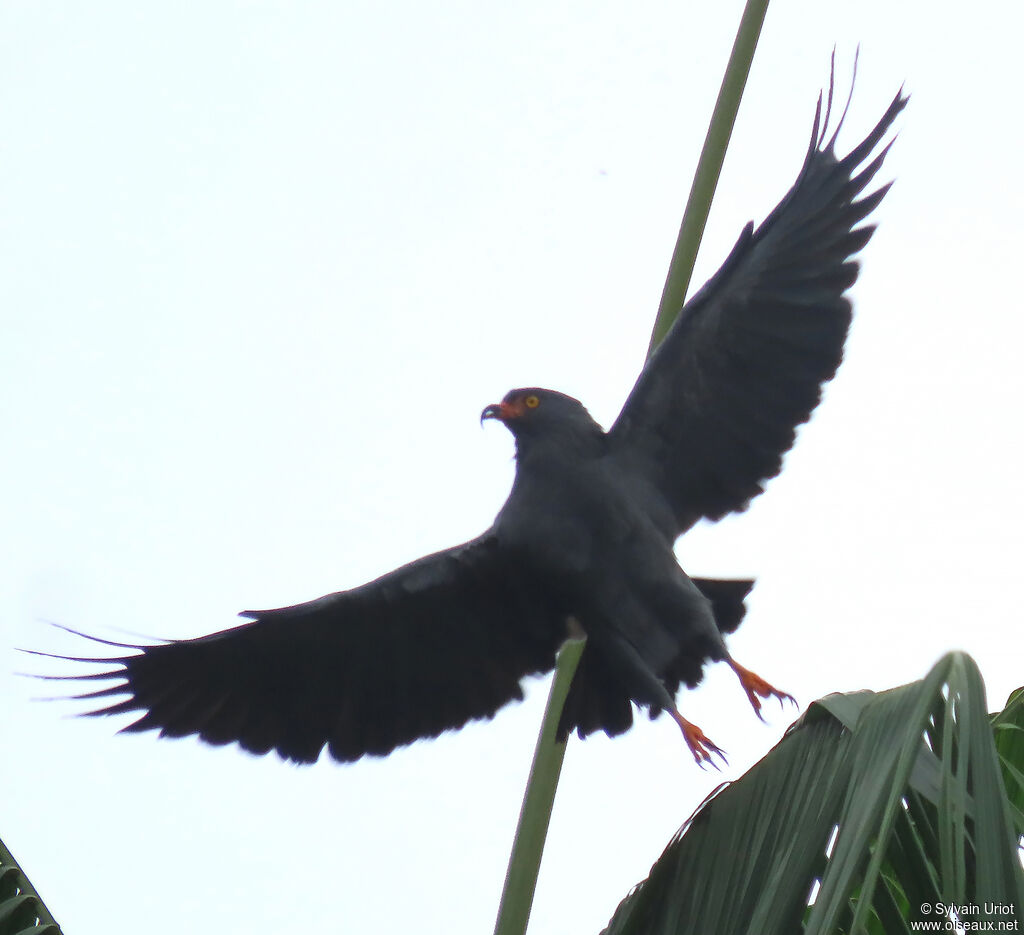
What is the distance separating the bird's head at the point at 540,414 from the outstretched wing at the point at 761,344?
0.15 metres

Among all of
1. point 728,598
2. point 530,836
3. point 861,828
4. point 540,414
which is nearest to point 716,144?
point 540,414

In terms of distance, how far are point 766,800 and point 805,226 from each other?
2422 millimetres

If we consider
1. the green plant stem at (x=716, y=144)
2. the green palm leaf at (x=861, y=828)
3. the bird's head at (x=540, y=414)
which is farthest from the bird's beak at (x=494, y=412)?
the green palm leaf at (x=861, y=828)

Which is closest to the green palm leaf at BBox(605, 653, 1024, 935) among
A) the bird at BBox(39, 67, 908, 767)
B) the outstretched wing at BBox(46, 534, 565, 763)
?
the bird at BBox(39, 67, 908, 767)

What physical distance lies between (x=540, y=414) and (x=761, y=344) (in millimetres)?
826

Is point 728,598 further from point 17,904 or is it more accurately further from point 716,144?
point 17,904

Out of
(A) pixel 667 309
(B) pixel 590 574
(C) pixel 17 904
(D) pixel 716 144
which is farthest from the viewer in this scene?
(B) pixel 590 574

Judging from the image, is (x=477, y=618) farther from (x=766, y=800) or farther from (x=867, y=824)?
(x=867, y=824)

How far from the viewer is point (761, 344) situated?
463 centimetres

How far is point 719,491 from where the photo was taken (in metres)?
4.83

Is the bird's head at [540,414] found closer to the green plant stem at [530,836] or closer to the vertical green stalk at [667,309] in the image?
the vertical green stalk at [667,309]

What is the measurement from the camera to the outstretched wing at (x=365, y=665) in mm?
4559

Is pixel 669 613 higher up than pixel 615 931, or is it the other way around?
pixel 669 613

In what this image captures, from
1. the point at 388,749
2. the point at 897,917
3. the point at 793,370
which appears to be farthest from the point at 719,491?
the point at 897,917
